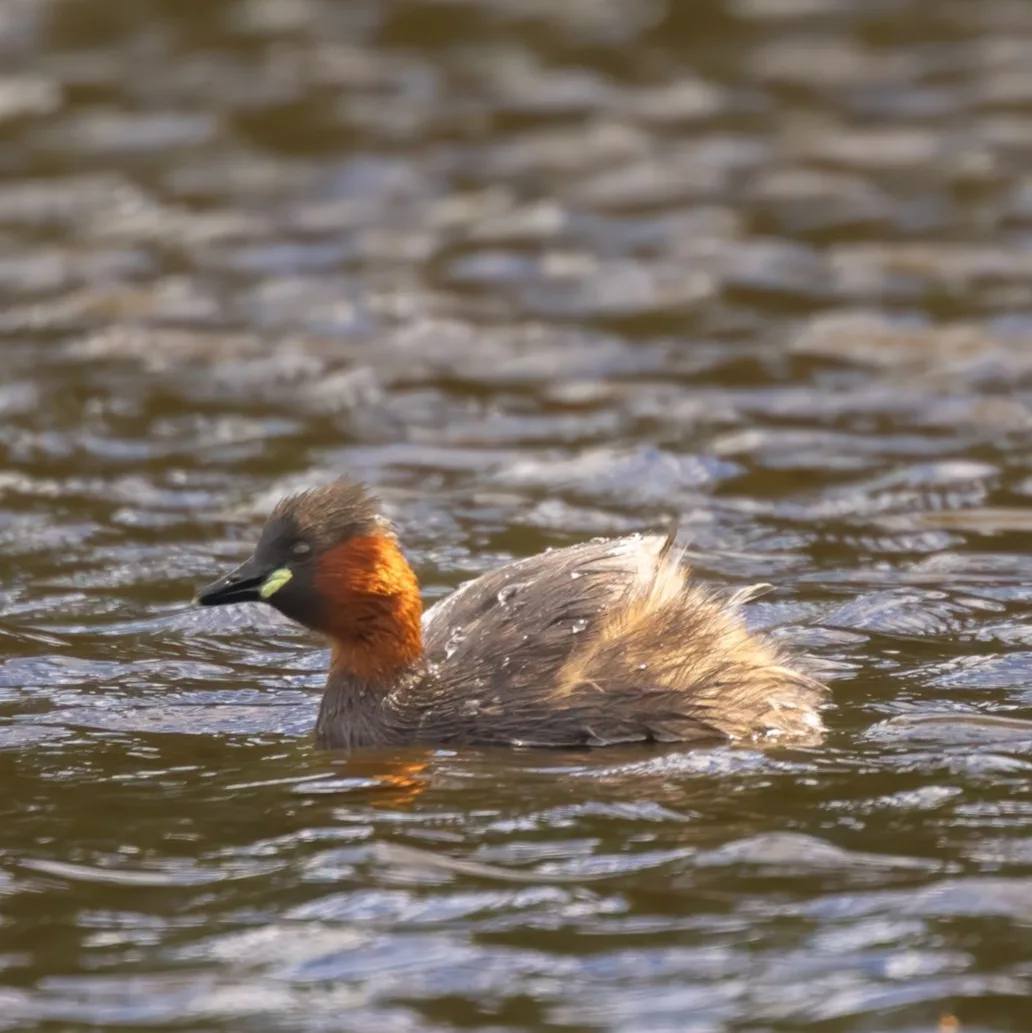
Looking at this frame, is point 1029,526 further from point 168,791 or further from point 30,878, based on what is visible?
point 30,878

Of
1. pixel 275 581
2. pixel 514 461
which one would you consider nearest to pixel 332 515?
pixel 275 581

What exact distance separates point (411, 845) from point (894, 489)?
4.82m

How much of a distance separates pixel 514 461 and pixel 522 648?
3.79 m

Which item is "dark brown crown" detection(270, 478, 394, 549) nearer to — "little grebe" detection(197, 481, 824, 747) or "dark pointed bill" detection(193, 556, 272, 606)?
"little grebe" detection(197, 481, 824, 747)

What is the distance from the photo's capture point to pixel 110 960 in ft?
19.8

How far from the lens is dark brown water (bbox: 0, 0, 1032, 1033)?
607cm

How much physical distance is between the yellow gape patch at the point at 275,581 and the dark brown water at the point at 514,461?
493 mm

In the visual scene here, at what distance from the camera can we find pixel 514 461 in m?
11.6

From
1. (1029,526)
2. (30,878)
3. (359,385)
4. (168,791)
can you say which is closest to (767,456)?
(1029,526)

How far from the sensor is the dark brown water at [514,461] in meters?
6.07

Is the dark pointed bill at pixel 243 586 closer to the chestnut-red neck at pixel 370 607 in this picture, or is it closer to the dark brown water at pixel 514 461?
the chestnut-red neck at pixel 370 607

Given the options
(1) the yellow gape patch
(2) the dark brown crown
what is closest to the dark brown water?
(1) the yellow gape patch

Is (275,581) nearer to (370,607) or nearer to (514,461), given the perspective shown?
(370,607)

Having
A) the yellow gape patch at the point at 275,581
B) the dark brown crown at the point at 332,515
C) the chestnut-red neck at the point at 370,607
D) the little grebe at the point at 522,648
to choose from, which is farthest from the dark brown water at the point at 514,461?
the dark brown crown at the point at 332,515
